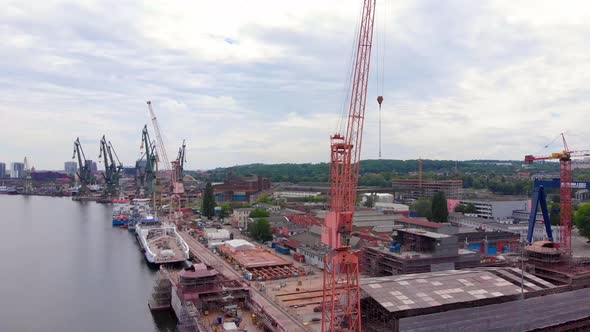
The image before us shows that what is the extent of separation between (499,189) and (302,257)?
71.1m

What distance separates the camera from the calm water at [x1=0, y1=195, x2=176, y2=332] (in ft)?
82.5

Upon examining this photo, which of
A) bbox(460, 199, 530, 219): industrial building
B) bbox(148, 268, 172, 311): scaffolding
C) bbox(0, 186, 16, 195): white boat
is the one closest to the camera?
bbox(148, 268, 172, 311): scaffolding

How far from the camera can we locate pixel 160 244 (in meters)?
44.6

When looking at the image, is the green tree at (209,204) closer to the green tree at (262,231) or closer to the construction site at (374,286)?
the green tree at (262,231)

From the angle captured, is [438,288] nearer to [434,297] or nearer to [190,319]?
[434,297]

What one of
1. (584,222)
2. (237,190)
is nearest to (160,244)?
(584,222)

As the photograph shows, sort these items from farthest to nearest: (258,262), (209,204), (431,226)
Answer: (209,204)
(431,226)
(258,262)

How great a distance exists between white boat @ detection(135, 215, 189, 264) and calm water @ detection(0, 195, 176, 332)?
1288 millimetres

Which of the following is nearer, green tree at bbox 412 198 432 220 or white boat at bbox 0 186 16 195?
green tree at bbox 412 198 432 220

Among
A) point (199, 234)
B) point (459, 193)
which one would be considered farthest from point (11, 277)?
point (459, 193)

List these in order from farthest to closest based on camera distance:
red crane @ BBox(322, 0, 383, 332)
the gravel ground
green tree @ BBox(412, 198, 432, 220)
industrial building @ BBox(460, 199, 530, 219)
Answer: industrial building @ BBox(460, 199, 530, 219) → green tree @ BBox(412, 198, 432, 220) → the gravel ground → red crane @ BBox(322, 0, 383, 332)

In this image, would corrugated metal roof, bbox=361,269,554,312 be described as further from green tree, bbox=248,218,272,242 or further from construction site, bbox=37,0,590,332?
green tree, bbox=248,218,272,242

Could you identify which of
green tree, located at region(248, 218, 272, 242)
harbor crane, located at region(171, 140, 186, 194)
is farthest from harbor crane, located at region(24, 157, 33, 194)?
green tree, located at region(248, 218, 272, 242)

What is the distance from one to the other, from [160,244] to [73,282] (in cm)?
1200
